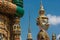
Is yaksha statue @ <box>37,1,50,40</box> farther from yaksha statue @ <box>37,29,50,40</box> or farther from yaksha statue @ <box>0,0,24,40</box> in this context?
yaksha statue @ <box>0,0,24,40</box>

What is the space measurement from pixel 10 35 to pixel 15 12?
195 cm

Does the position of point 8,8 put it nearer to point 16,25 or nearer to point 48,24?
point 16,25

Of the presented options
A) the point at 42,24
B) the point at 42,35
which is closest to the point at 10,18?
the point at 42,35

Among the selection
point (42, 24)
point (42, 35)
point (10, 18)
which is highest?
point (10, 18)

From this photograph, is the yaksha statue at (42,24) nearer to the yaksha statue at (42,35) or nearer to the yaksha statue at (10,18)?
the yaksha statue at (42,35)

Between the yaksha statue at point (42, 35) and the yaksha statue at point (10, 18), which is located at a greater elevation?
the yaksha statue at point (10, 18)

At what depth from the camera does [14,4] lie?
22578 millimetres

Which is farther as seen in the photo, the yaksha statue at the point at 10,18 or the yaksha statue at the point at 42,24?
the yaksha statue at the point at 42,24

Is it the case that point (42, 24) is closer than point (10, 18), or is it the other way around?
point (10, 18)

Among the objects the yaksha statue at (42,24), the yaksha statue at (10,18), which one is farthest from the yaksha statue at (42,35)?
the yaksha statue at (10,18)

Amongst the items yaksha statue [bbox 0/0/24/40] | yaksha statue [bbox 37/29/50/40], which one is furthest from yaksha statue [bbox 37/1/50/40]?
yaksha statue [bbox 0/0/24/40]

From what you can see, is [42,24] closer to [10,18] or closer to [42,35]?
[42,35]

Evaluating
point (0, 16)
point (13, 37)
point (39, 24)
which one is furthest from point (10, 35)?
point (39, 24)

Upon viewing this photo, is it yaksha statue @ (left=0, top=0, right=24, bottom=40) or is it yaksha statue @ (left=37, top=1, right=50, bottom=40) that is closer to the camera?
yaksha statue @ (left=0, top=0, right=24, bottom=40)
